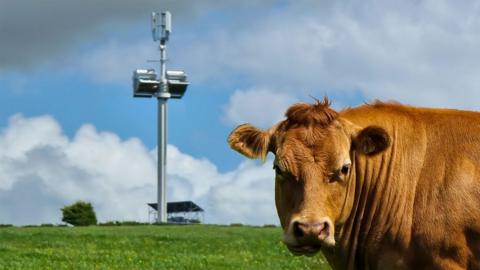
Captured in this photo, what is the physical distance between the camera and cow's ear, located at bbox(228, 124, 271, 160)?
8258mm

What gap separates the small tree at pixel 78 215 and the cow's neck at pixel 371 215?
65814 millimetres

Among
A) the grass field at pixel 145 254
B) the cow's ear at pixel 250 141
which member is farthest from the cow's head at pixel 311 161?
the grass field at pixel 145 254

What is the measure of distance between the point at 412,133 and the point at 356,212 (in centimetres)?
94

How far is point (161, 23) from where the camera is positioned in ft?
339

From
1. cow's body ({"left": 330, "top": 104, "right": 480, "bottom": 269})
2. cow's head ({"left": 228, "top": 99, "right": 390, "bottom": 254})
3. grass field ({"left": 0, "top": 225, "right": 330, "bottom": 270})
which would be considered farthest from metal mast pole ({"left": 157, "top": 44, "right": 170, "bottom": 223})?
cow's head ({"left": 228, "top": 99, "right": 390, "bottom": 254})

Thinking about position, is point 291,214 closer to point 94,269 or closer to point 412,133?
point 412,133

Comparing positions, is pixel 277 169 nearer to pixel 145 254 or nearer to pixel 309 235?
pixel 309 235

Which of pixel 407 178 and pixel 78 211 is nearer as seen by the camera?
pixel 407 178

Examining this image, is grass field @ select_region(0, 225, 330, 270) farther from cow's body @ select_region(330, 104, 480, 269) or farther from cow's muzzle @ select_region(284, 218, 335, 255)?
cow's muzzle @ select_region(284, 218, 335, 255)

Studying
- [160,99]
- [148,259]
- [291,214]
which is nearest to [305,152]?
[291,214]

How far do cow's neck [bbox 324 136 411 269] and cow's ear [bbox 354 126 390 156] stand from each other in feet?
0.62

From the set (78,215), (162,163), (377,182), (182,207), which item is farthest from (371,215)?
(182,207)

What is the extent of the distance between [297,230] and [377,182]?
1373 mm

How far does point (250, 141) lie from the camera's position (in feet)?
27.4
